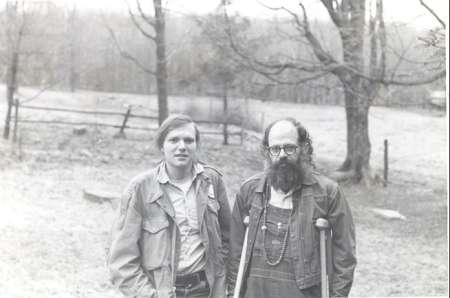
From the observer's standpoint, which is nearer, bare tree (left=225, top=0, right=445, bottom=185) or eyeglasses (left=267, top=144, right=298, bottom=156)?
eyeglasses (left=267, top=144, right=298, bottom=156)

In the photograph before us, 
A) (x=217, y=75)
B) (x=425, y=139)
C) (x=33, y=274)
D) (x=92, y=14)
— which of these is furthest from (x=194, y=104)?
(x=33, y=274)

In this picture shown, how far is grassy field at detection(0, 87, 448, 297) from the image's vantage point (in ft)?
23.5

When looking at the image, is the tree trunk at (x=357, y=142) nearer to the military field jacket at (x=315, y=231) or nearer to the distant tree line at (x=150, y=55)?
the distant tree line at (x=150, y=55)

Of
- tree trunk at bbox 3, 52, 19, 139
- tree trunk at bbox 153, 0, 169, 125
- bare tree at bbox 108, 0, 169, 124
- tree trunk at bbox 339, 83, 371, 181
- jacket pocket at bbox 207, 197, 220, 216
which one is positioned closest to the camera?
jacket pocket at bbox 207, 197, 220, 216

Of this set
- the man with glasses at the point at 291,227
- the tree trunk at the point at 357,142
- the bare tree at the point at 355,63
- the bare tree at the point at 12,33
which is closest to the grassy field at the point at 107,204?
the tree trunk at the point at 357,142

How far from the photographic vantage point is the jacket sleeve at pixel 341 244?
3215mm

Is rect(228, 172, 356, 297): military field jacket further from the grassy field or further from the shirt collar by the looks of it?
Result: the grassy field

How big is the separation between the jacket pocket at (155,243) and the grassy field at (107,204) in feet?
5.56

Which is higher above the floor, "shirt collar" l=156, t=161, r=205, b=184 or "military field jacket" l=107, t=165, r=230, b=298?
"shirt collar" l=156, t=161, r=205, b=184

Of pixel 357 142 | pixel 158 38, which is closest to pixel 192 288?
pixel 158 38

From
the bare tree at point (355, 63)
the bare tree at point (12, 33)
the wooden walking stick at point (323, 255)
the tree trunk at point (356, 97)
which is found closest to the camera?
the wooden walking stick at point (323, 255)

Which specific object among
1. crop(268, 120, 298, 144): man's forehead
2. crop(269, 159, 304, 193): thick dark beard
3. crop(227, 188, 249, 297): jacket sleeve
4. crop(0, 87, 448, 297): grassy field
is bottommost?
crop(0, 87, 448, 297): grassy field

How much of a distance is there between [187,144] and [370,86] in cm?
1033

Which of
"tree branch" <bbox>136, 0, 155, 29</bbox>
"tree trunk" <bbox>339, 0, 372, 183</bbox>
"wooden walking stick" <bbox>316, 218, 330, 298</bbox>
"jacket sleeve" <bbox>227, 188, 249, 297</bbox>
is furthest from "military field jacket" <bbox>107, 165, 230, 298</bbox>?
"tree branch" <bbox>136, 0, 155, 29</bbox>
